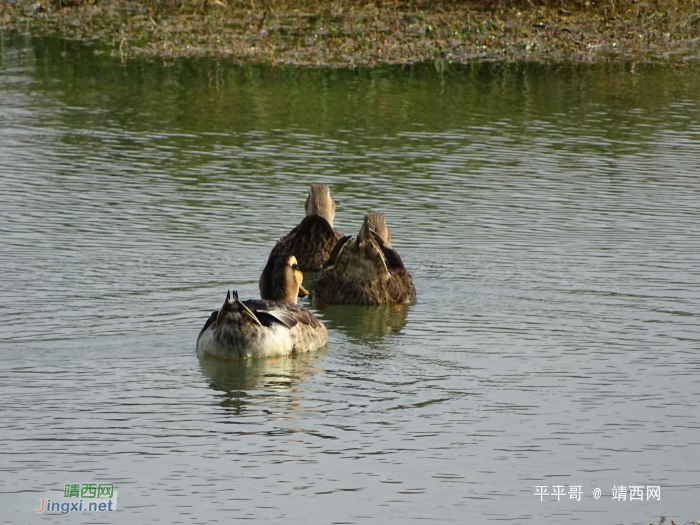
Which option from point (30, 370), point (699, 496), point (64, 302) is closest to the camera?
point (699, 496)

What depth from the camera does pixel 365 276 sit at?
12.2m

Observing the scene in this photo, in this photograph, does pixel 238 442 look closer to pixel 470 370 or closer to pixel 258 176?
pixel 470 370

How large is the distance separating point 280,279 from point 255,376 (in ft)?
5.64

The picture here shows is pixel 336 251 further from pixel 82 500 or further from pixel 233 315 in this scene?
pixel 82 500

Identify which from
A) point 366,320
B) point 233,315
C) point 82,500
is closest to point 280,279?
point 366,320

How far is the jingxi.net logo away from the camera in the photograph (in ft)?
23.0

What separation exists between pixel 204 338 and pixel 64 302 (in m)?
2.16

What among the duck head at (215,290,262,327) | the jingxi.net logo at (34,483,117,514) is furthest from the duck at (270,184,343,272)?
the jingxi.net logo at (34,483,117,514)

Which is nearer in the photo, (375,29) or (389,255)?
(389,255)

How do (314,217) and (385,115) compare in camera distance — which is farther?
(385,115)

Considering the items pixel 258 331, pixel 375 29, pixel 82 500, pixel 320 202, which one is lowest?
pixel 82 500

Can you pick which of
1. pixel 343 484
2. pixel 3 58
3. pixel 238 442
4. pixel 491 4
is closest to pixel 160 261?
pixel 238 442

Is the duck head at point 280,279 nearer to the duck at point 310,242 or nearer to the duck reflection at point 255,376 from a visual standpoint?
the duck reflection at point 255,376

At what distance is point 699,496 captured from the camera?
7.20m
